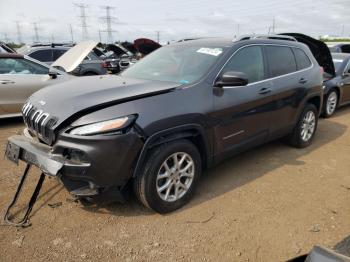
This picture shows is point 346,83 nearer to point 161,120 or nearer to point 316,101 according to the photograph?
point 316,101

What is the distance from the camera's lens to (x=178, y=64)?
4.11 metres

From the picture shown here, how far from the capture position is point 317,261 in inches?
68.8

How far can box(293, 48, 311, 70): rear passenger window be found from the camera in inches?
206

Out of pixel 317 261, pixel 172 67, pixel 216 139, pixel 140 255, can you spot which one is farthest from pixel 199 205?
pixel 317 261

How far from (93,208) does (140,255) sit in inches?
35.0

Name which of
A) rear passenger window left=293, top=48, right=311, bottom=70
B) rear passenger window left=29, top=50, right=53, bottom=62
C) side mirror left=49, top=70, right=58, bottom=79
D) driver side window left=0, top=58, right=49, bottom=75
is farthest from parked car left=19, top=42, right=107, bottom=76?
rear passenger window left=293, top=48, right=311, bottom=70

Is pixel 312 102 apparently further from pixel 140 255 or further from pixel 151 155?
pixel 140 255

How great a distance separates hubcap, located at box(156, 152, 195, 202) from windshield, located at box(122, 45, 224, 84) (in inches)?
32.9

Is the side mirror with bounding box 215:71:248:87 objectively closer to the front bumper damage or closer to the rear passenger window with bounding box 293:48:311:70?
the front bumper damage

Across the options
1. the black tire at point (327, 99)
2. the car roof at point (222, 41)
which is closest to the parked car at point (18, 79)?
the car roof at point (222, 41)

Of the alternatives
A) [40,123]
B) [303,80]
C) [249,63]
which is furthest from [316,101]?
[40,123]

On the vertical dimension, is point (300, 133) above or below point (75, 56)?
below

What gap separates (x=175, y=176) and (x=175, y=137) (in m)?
0.40

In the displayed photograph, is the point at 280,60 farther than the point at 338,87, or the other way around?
the point at 338,87
